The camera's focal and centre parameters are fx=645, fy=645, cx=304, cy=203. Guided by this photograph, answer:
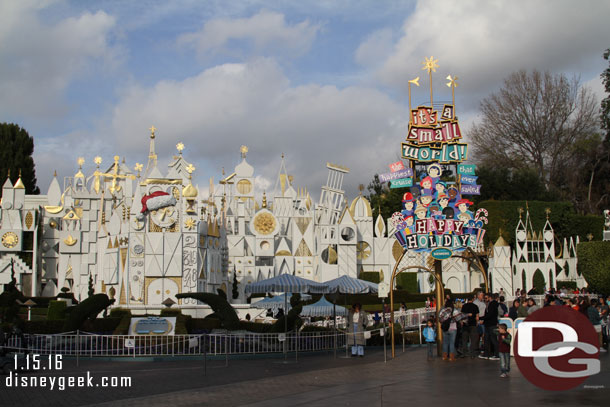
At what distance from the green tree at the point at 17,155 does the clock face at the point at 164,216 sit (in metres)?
46.2

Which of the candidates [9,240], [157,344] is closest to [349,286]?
[157,344]

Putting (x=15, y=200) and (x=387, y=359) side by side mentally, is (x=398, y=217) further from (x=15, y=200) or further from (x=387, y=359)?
(x=15, y=200)

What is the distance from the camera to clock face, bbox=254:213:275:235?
167ft

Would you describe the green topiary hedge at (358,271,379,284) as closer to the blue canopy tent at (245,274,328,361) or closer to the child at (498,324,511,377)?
the blue canopy tent at (245,274,328,361)

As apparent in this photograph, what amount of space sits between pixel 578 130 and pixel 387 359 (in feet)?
160

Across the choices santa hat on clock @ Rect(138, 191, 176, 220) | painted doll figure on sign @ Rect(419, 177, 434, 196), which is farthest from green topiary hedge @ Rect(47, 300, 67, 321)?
painted doll figure on sign @ Rect(419, 177, 434, 196)

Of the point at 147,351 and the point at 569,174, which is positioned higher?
the point at 569,174

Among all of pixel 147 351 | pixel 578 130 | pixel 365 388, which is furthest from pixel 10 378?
pixel 578 130

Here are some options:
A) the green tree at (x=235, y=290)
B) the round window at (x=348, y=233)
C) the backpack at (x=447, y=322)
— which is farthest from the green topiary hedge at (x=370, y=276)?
the backpack at (x=447, y=322)

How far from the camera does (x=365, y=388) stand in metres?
13.5

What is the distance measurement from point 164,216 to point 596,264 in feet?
95.7

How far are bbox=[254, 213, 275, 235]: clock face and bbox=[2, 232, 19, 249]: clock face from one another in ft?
69.7

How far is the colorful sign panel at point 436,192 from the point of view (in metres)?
21.8

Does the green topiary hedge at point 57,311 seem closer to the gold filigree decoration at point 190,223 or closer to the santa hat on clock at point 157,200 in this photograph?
the santa hat on clock at point 157,200
